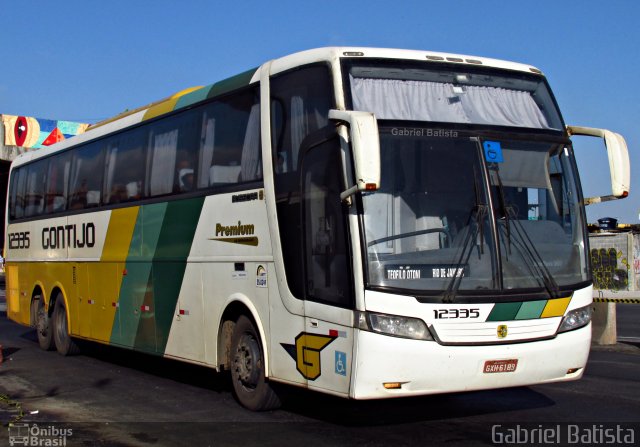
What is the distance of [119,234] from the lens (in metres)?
13.3

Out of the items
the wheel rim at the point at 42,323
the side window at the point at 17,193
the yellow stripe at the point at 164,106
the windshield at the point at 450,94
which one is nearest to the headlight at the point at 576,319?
the windshield at the point at 450,94

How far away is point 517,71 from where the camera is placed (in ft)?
30.4

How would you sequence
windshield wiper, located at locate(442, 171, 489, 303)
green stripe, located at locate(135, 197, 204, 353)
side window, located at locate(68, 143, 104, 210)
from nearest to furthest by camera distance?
windshield wiper, located at locate(442, 171, 489, 303) → green stripe, located at locate(135, 197, 204, 353) → side window, located at locate(68, 143, 104, 210)

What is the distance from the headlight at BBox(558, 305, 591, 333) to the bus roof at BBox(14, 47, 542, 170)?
8.49 ft

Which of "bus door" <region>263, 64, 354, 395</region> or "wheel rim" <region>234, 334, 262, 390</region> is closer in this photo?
"bus door" <region>263, 64, 354, 395</region>

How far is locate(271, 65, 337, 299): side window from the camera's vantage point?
8.61 metres

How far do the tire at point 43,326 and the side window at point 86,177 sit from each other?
2.58 m

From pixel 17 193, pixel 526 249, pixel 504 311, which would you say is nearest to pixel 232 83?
pixel 526 249

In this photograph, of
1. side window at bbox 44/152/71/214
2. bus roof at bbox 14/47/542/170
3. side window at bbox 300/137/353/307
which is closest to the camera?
side window at bbox 300/137/353/307

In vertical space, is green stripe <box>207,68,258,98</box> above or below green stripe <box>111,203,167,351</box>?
above

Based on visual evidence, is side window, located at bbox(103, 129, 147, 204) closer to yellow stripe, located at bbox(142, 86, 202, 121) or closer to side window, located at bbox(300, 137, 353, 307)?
yellow stripe, located at bbox(142, 86, 202, 121)

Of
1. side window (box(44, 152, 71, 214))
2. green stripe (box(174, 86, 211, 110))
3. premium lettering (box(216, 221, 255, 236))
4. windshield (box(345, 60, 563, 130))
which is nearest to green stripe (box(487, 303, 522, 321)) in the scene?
Answer: windshield (box(345, 60, 563, 130))

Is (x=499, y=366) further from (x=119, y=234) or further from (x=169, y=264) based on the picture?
(x=119, y=234)

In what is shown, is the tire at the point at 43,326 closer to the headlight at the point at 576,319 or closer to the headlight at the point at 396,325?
the headlight at the point at 396,325
